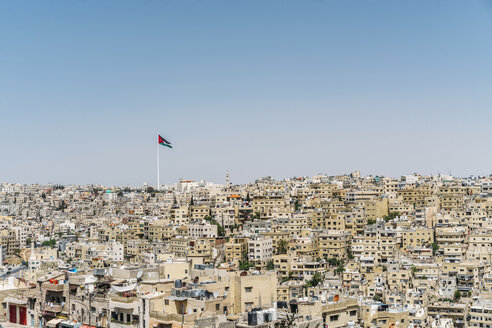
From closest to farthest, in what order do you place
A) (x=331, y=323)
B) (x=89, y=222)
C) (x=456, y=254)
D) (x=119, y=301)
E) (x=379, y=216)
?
(x=119, y=301), (x=331, y=323), (x=456, y=254), (x=379, y=216), (x=89, y=222)

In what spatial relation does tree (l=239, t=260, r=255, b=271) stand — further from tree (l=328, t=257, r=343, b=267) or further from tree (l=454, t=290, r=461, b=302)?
tree (l=454, t=290, r=461, b=302)

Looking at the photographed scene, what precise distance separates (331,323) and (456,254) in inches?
664

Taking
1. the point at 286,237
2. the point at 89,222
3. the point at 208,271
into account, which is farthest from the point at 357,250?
the point at 89,222

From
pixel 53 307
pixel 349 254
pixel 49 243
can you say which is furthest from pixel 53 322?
pixel 49 243

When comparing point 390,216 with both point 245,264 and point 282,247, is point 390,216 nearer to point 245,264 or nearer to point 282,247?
point 282,247

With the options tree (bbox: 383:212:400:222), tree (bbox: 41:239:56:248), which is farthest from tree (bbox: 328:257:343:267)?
tree (bbox: 41:239:56:248)

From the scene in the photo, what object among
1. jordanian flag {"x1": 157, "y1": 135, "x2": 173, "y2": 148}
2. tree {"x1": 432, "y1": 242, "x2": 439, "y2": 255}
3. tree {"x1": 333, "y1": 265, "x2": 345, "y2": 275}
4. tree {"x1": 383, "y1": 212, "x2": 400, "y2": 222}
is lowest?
tree {"x1": 333, "y1": 265, "x2": 345, "y2": 275}

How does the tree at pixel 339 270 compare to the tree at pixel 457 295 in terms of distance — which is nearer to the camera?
the tree at pixel 457 295

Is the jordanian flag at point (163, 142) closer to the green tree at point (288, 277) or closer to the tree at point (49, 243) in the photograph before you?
the tree at point (49, 243)

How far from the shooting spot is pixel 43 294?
1552 centimetres

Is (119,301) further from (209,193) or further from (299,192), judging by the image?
(209,193)

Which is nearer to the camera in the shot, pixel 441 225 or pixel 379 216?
pixel 441 225

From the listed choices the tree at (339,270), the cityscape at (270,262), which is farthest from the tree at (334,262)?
the tree at (339,270)

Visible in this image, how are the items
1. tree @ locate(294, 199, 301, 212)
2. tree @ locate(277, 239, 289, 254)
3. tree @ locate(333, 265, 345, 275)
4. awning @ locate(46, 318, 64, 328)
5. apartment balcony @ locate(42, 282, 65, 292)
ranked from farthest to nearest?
tree @ locate(294, 199, 301, 212) < tree @ locate(277, 239, 289, 254) < tree @ locate(333, 265, 345, 275) < apartment balcony @ locate(42, 282, 65, 292) < awning @ locate(46, 318, 64, 328)
